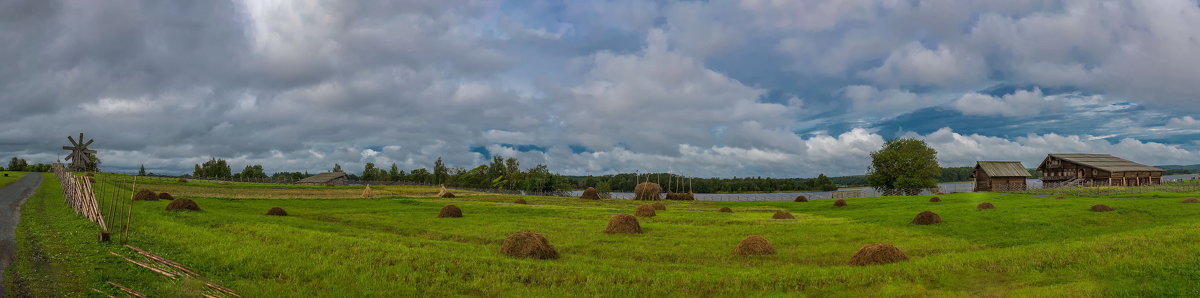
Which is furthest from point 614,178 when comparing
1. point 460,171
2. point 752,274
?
point 752,274

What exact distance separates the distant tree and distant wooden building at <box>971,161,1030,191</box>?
7.48 m

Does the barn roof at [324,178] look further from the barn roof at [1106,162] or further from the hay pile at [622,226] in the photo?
the barn roof at [1106,162]

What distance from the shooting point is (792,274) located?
15.8m

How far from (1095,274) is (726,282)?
10.4 metres

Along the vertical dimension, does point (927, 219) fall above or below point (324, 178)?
below

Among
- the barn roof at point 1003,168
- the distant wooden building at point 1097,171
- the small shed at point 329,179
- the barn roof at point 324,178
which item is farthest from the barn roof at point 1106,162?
the barn roof at point 324,178

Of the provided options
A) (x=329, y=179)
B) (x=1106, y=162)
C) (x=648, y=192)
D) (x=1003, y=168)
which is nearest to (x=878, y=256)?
(x=648, y=192)

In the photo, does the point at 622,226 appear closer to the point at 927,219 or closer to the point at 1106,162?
the point at 927,219

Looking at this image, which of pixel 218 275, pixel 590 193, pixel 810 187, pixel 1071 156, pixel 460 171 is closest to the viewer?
pixel 218 275

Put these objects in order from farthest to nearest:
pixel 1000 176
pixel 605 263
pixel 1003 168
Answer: pixel 1003 168 → pixel 1000 176 → pixel 605 263

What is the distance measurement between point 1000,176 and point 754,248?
8805 cm

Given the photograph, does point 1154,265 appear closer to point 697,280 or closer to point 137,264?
point 697,280

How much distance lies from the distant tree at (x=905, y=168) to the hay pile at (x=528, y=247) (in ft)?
275

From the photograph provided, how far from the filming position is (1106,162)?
83.9 meters
